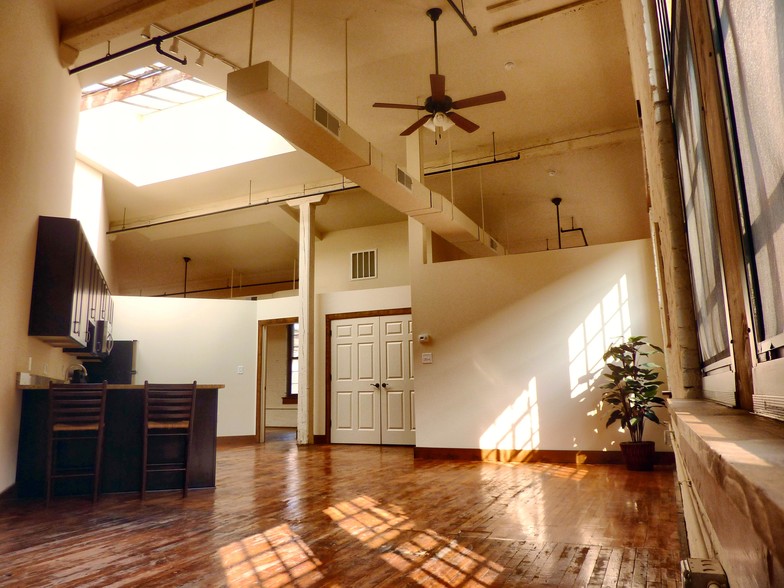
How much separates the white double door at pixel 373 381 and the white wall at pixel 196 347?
1623 mm

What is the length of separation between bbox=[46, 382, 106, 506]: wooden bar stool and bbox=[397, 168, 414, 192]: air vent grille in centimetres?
352

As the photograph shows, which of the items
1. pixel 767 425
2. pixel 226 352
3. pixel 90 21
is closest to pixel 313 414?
pixel 226 352

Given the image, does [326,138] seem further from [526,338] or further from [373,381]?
[373,381]

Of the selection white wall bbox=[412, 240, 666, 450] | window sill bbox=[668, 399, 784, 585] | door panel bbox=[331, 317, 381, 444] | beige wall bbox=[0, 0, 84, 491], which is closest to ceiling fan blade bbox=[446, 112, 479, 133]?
white wall bbox=[412, 240, 666, 450]

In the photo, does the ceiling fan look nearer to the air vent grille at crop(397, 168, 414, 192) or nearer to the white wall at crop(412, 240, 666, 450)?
the air vent grille at crop(397, 168, 414, 192)

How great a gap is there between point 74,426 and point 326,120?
332 cm

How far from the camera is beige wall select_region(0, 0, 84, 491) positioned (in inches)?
175

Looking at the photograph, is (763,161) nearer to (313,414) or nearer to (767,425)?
(767,425)

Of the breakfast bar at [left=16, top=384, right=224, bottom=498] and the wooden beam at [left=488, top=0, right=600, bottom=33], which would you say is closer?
the breakfast bar at [left=16, top=384, right=224, bottom=498]

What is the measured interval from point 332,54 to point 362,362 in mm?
5232

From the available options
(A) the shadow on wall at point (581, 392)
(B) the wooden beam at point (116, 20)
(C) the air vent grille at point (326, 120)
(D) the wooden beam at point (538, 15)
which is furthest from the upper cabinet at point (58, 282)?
(A) the shadow on wall at point (581, 392)

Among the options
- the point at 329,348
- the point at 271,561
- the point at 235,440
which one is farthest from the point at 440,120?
the point at 235,440

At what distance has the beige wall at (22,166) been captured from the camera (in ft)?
14.6

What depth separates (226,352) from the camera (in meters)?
10.2
